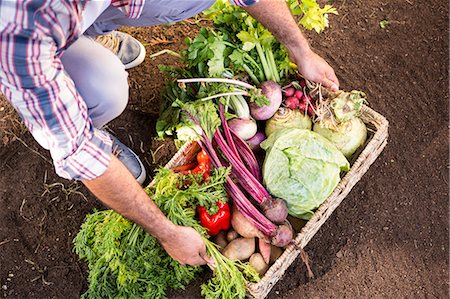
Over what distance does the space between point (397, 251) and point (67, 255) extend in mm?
1635

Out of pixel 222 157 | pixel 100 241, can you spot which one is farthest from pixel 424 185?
pixel 100 241

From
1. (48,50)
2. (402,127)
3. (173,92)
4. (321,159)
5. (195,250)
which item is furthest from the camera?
(402,127)

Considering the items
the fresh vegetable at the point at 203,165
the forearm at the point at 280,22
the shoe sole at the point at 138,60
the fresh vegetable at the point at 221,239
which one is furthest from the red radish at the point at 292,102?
the shoe sole at the point at 138,60

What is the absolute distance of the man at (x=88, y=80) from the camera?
1.54 metres

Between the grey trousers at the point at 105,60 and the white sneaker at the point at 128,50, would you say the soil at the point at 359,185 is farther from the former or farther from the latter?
the grey trousers at the point at 105,60

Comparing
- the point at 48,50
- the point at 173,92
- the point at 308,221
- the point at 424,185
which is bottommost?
the point at 424,185

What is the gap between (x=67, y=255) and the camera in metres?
2.88

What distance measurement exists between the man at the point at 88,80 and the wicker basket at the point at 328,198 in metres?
0.25

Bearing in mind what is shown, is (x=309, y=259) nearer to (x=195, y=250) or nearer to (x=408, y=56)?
(x=195, y=250)

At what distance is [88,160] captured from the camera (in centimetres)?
182

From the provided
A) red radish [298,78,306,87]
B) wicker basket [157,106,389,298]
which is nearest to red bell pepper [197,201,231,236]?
wicker basket [157,106,389,298]

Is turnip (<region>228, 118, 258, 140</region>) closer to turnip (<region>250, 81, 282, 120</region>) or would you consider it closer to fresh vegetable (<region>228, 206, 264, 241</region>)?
turnip (<region>250, 81, 282, 120</region>)

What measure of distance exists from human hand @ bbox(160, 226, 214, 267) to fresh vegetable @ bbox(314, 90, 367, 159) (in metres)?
0.80

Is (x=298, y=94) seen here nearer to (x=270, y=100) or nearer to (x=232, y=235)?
(x=270, y=100)
